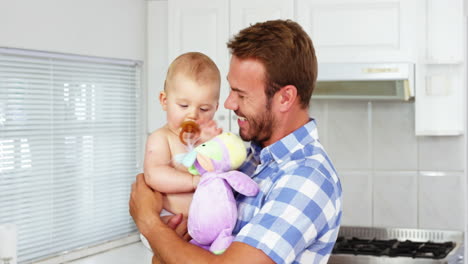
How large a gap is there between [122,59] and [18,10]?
0.84 m

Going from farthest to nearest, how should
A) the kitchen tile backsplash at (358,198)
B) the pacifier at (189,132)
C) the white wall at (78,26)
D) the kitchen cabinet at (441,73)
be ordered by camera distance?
the kitchen tile backsplash at (358,198) < the kitchen cabinet at (441,73) < the white wall at (78,26) < the pacifier at (189,132)

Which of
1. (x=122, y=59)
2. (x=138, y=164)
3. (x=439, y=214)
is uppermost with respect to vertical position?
(x=122, y=59)

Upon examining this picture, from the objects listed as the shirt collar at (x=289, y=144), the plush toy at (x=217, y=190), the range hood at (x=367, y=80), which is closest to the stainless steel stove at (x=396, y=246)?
the range hood at (x=367, y=80)

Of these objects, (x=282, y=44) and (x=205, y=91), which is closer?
(x=282, y=44)

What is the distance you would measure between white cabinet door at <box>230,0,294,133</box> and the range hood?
0.35 meters

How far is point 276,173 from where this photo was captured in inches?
64.7

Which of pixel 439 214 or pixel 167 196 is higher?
pixel 167 196

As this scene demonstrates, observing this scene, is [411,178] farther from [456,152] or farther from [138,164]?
[138,164]

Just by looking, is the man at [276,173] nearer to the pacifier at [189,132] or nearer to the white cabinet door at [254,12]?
the pacifier at [189,132]

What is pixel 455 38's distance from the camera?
3.14 metres

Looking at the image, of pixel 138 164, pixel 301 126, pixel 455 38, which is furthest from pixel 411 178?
pixel 301 126

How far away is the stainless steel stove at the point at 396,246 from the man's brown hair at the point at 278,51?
153cm

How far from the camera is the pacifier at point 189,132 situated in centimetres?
178

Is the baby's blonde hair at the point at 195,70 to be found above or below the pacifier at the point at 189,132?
above
